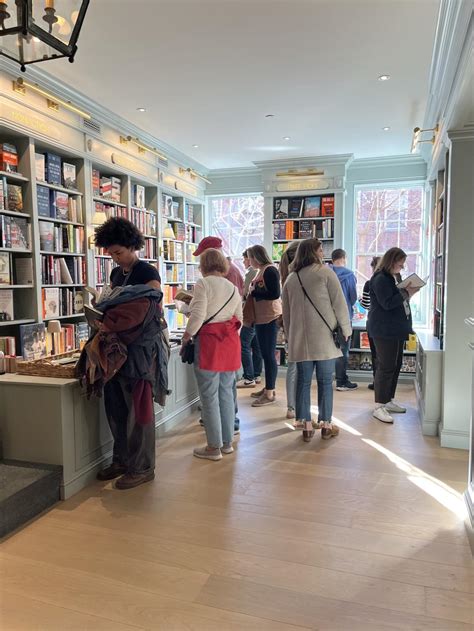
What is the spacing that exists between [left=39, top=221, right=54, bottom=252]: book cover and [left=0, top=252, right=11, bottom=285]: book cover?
14.1 inches

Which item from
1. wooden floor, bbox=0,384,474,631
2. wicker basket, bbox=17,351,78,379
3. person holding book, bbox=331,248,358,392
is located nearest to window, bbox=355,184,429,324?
person holding book, bbox=331,248,358,392

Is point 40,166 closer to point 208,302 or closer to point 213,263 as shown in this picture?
Result: point 213,263

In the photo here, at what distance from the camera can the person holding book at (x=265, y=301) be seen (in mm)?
4195

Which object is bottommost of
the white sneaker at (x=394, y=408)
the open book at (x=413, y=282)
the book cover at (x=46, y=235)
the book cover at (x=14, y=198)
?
the white sneaker at (x=394, y=408)

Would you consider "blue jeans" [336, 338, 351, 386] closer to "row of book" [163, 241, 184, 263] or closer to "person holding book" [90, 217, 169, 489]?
"row of book" [163, 241, 184, 263]

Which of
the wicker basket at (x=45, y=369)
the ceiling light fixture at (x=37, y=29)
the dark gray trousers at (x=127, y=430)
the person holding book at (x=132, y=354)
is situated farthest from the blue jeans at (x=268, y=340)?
the ceiling light fixture at (x=37, y=29)

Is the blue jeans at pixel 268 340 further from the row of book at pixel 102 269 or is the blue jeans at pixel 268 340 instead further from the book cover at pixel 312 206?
the book cover at pixel 312 206

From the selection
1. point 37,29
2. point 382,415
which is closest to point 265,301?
point 382,415

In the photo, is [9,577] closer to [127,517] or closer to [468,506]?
[127,517]

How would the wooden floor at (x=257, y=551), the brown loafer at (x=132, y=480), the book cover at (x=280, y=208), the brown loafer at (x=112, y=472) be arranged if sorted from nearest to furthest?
the wooden floor at (x=257, y=551)
the brown loafer at (x=132, y=480)
the brown loafer at (x=112, y=472)
the book cover at (x=280, y=208)

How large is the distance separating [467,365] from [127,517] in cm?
264

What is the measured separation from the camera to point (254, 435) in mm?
3629

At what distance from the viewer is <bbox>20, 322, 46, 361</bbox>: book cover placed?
3.63 meters

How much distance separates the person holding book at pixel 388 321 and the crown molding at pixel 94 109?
310 centimetres
